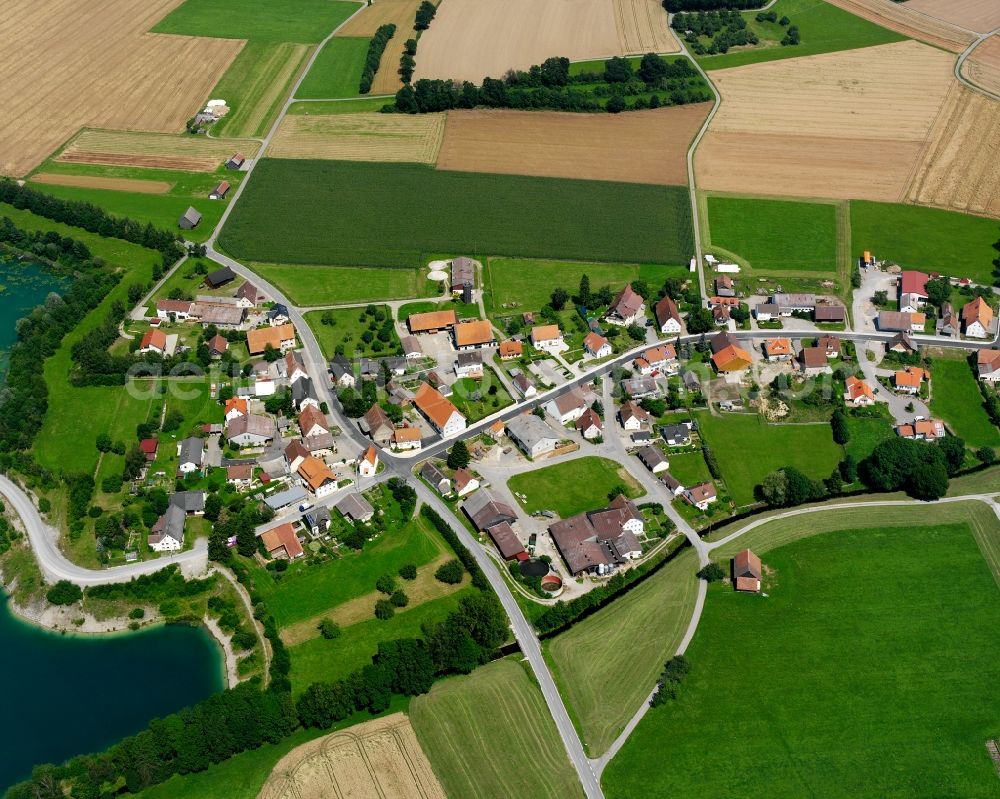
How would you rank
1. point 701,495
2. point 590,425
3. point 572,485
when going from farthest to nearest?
point 590,425, point 572,485, point 701,495

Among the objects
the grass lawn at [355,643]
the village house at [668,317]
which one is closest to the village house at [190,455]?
the grass lawn at [355,643]

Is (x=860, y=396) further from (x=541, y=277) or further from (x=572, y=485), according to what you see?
(x=541, y=277)

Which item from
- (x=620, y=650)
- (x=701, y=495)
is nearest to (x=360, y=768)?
(x=620, y=650)

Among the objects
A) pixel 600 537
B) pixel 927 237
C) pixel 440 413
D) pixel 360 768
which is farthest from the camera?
pixel 927 237

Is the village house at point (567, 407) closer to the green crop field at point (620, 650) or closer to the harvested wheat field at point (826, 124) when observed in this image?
the green crop field at point (620, 650)

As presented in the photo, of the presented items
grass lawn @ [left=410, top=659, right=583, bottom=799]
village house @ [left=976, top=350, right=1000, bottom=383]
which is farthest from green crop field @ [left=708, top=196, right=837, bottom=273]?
grass lawn @ [left=410, top=659, right=583, bottom=799]

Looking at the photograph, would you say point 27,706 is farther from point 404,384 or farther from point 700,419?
point 700,419

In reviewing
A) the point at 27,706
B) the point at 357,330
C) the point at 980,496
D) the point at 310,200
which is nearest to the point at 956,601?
the point at 980,496
